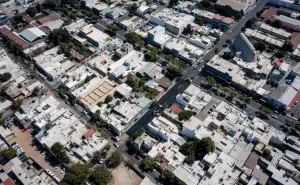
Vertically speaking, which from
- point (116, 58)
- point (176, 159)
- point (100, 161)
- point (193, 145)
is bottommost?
point (100, 161)

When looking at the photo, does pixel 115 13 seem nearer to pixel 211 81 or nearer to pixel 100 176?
pixel 211 81

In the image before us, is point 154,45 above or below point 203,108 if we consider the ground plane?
above

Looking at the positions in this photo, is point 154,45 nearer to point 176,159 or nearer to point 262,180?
point 176,159

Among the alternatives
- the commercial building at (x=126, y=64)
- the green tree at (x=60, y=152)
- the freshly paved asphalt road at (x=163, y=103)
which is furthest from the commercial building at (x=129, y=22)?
the green tree at (x=60, y=152)

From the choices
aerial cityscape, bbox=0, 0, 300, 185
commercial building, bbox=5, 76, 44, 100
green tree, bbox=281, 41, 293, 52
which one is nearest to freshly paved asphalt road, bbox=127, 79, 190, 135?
aerial cityscape, bbox=0, 0, 300, 185

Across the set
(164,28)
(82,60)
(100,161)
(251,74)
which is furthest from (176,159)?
(164,28)

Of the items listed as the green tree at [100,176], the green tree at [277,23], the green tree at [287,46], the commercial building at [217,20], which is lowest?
the green tree at [100,176]

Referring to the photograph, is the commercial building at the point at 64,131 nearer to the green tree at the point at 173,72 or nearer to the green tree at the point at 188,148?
the green tree at the point at 188,148
